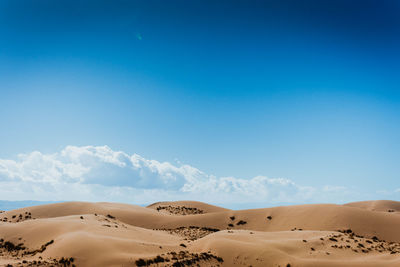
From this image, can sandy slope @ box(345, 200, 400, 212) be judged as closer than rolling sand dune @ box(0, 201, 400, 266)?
No

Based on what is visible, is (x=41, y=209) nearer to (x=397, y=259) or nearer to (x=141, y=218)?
(x=141, y=218)

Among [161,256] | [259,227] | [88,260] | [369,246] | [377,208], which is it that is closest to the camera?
[88,260]

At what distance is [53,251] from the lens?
28047 mm

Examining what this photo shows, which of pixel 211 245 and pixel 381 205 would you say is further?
pixel 381 205

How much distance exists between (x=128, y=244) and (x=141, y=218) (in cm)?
3562

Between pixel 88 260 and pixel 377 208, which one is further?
pixel 377 208

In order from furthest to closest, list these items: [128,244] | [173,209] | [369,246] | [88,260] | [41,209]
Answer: [173,209]
[41,209]
[369,246]
[128,244]
[88,260]

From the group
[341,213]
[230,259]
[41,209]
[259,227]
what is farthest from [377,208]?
[41,209]

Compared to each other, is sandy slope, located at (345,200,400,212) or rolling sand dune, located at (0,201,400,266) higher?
sandy slope, located at (345,200,400,212)

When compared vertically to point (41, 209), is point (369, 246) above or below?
below

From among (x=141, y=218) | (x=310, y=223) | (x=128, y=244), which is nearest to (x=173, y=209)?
(x=141, y=218)

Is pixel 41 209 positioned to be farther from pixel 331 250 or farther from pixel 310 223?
pixel 331 250

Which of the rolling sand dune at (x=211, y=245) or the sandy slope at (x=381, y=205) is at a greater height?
the sandy slope at (x=381, y=205)

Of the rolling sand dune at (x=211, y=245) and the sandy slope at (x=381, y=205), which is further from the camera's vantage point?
the sandy slope at (x=381, y=205)
